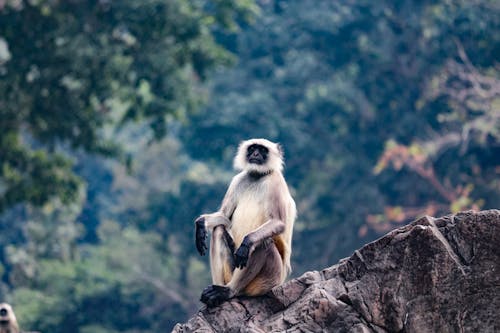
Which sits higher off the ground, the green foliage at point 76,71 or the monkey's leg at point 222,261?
the green foliage at point 76,71

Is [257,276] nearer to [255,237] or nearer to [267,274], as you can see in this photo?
[267,274]

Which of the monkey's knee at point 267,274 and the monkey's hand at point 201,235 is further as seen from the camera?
the monkey's hand at point 201,235

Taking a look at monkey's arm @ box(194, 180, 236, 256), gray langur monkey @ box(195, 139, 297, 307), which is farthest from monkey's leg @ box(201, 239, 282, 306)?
monkey's arm @ box(194, 180, 236, 256)

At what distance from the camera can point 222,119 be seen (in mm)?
22062

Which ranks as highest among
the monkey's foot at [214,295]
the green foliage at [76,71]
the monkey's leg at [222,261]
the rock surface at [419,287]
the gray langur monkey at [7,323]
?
the green foliage at [76,71]

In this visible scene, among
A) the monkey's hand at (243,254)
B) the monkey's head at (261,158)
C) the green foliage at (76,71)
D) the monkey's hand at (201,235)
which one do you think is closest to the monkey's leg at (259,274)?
the monkey's hand at (243,254)

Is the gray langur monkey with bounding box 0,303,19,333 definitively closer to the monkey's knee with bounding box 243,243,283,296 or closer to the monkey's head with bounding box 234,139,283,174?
the monkey's head with bounding box 234,139,283,174

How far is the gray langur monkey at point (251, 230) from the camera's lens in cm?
644

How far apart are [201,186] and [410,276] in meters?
16.2

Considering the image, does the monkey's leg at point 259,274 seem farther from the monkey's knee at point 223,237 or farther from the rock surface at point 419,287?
the rock surface at point 419,287

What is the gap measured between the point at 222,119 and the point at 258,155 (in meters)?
15.0

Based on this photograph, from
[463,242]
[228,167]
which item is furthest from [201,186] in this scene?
[463,242]

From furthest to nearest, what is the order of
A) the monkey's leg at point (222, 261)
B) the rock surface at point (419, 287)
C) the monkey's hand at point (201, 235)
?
the monkey's leg at point (222, 261) < the monkey's hand at point (201, 235) < the rock surface at point (419, 287)

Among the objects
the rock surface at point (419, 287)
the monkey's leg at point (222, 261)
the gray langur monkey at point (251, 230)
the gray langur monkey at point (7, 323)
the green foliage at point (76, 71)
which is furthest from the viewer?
the green foliage at point (76, 71)
